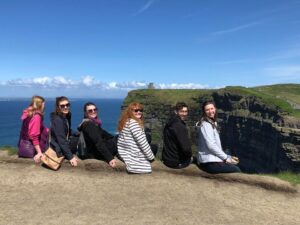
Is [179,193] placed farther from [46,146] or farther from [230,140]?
[230,140]

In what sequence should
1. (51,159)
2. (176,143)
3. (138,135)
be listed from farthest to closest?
(51,159), (176,143), (138,135)

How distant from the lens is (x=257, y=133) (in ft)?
492

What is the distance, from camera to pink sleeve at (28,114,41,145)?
15.1 meters

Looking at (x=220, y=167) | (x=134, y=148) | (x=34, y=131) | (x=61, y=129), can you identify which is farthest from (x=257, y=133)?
(x=34, y=131)

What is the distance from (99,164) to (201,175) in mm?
4084

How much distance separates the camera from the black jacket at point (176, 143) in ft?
47.2

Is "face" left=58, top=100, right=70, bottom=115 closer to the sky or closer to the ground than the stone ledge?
closer to the sky

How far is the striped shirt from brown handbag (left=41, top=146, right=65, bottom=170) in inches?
98.2

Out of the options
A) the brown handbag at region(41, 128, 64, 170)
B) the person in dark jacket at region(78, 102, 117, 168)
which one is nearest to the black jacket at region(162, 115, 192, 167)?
the person in dark jacket at region(78, 102, 117, 168)

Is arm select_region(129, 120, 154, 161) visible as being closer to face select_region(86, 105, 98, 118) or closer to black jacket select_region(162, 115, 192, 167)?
black jacket select_region(162, 115, 192, 167)

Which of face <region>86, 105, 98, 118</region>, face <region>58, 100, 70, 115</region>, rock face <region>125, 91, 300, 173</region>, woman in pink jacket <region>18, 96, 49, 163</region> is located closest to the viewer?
face <region>86, 105, 98, 118</region>

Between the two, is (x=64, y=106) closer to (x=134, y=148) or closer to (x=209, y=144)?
(x=134, y=148)

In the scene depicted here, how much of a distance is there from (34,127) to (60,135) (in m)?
1.11

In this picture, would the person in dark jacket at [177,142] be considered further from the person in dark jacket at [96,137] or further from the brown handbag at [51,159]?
the brown handbag at [51,159]
